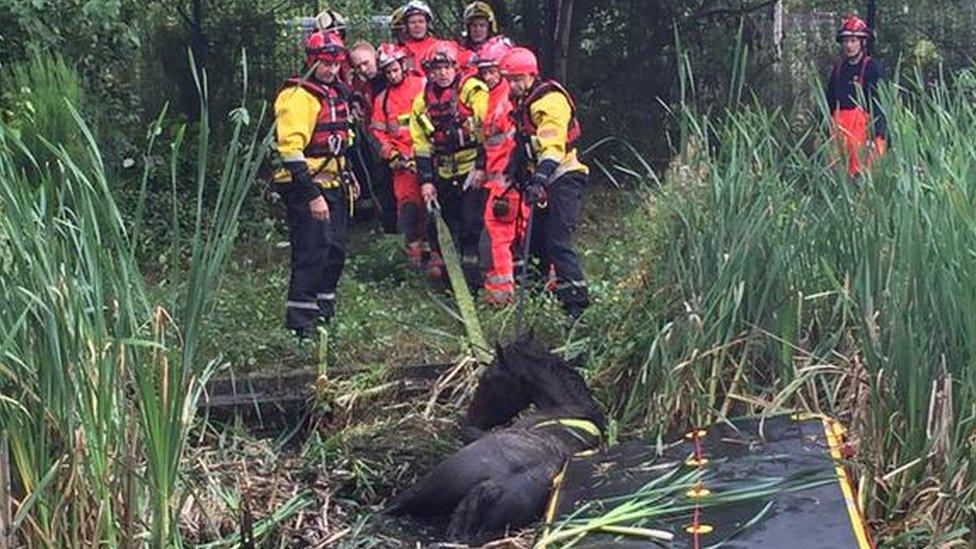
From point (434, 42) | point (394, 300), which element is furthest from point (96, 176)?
point (434, 42)

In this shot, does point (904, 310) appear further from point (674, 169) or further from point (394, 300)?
point (394, 300)

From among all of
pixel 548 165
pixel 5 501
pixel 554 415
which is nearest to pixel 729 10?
pixel 548 165

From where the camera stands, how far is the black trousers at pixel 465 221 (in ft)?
28.1

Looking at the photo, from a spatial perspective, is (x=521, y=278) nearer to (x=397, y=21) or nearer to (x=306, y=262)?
(x=306, y=262)

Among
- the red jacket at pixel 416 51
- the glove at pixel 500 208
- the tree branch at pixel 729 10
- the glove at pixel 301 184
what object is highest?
the red jacket at pixel 416 51

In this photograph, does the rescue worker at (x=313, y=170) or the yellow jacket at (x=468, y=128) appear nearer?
the rescue worker at (x=313, y=170)

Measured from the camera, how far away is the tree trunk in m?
11.4

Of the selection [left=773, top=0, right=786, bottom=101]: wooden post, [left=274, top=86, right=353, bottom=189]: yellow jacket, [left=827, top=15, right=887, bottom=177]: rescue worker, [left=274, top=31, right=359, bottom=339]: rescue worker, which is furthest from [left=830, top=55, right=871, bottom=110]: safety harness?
[left=274, top=86, right=353, bottom=189]: yellow jacket

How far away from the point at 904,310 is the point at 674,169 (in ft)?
5.83

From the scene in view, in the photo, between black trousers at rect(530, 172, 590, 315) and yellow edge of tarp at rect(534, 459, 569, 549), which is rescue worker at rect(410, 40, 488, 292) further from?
yellow edge of tarp at rect(534, 459, 569, 549)

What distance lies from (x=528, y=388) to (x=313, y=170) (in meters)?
2.57

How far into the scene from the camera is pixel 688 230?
17.0 ft

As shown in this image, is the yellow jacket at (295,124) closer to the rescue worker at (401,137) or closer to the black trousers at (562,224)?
the black trousers at (562,224)

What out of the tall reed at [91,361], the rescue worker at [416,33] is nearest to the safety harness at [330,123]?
the rescue worker at [416,33]
